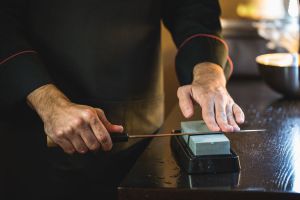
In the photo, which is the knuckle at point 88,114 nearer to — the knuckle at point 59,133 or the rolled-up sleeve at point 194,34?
the knuckle at point 59,133

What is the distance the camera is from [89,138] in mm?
1067

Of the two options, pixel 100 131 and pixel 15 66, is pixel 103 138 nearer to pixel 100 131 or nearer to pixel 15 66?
pixel 100 131

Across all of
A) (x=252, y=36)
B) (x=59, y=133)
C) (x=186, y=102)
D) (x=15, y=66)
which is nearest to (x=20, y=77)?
(x=15, y=66)

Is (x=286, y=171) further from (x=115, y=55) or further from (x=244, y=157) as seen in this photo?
(x=115, y=55)

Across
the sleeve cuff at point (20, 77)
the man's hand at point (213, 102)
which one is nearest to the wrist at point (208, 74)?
the man's hand at point (213, 102)

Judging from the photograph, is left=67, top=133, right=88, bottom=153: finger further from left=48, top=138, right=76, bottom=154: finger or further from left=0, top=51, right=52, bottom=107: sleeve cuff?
left=0, top=51, right=52, bottom=107: sleeve cuff

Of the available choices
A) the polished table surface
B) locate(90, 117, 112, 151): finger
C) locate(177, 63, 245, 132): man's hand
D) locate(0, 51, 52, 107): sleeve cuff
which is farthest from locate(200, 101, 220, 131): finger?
locate(0, 51, 52, 107): sleeve cuff

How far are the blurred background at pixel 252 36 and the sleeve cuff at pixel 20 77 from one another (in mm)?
1146

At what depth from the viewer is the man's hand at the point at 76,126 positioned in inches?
41.6

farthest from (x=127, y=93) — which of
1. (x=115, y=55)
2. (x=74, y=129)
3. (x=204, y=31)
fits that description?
(x=74, y=129)

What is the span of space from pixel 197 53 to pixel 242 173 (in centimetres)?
47

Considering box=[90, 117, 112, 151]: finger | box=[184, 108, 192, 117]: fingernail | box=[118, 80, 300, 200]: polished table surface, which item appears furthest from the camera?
box=[184, 108, 192, 117]: fingernail

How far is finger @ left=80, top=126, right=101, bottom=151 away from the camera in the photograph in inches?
41.8

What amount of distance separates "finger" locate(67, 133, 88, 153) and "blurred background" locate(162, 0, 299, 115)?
120 centimetres
